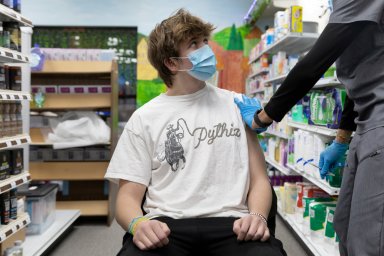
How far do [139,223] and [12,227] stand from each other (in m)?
1.43

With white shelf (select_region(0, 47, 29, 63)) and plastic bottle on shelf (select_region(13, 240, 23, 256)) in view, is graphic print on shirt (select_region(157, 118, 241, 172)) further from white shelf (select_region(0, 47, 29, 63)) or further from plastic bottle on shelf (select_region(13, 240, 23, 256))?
plastic bottle on shelf (select_region(13, 240, 23, 256))

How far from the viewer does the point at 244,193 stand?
1.39 m

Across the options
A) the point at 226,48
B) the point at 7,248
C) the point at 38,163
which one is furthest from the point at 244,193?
the point at 226,48

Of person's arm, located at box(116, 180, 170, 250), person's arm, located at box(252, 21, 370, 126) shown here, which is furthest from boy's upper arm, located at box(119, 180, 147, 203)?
person's arm, located at box(252, 21, 370, 126)

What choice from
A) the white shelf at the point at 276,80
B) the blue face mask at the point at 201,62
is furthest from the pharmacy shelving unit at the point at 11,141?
the white shelf at the point at 276,80

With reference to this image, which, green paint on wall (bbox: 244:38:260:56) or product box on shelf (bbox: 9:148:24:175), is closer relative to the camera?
product box on shelf (bbox: 9:148:24:175)

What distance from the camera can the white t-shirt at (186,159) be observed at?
4.44 ft

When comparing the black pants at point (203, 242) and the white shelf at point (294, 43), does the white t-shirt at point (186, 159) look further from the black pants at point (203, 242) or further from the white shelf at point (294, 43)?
the white shelf at point (294, 43)

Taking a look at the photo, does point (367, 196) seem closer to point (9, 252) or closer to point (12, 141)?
point (12, 141)

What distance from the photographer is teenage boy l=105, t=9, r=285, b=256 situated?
1220 millimetres

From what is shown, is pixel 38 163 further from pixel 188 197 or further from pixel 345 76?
pixel 345 76

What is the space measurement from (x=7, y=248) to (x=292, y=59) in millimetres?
3020

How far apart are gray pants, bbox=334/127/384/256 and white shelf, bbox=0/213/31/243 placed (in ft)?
6.17

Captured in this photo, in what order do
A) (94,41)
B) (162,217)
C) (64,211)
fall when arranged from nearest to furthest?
(162,217), (64,211), (94,41)
